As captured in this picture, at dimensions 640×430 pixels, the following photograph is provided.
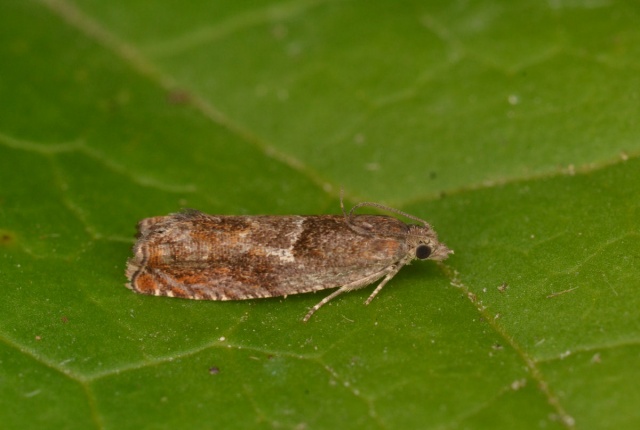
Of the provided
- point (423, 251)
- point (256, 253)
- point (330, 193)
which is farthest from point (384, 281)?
point (330, 193)

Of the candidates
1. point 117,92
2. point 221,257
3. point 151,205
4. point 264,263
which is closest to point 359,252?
point 264,263

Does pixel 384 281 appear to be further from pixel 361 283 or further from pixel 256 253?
pixel 256 253

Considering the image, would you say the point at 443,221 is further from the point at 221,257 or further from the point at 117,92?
the point at 117,92

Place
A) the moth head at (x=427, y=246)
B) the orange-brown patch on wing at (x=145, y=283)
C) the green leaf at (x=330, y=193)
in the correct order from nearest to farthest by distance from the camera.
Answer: the green leaf at (x=330, y=193) → the orange-brown patch on wing at (x=145, y=283) → the moth head at (x=427, y=246)

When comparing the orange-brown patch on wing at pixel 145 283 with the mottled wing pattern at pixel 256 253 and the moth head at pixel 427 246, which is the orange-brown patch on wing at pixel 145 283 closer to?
the mottled wing pattern at pixel 256 253

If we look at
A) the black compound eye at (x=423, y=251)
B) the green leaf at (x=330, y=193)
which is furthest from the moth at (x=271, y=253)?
the green leaf at (x=330, y=193)
